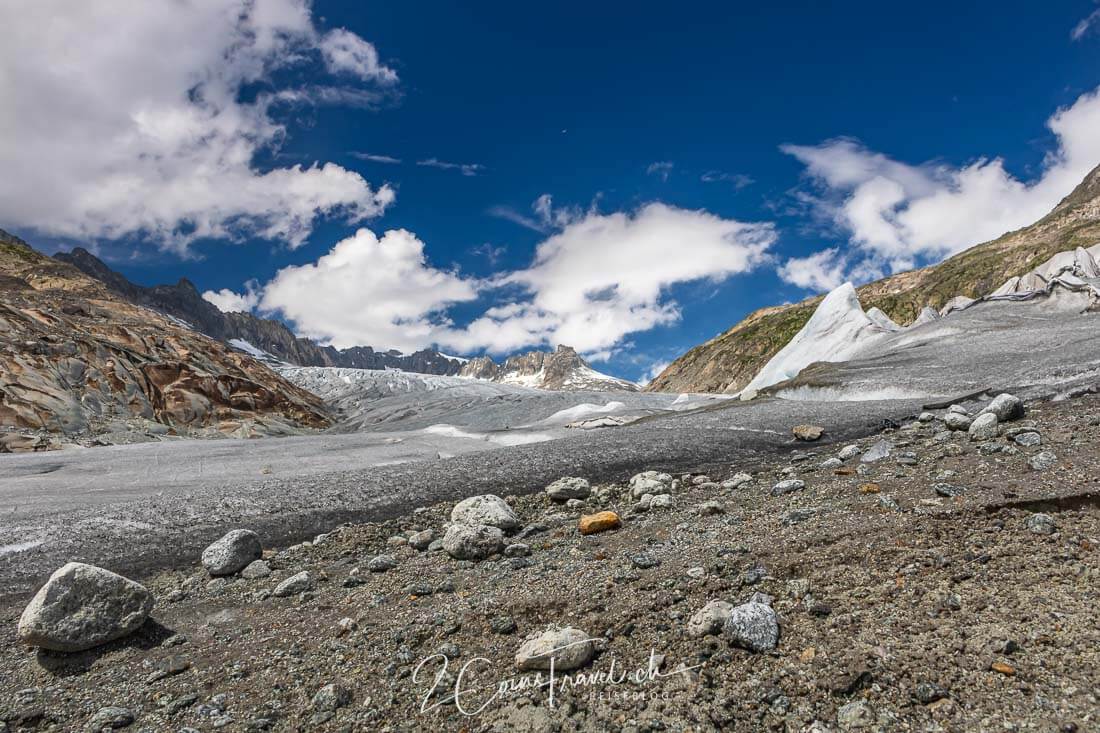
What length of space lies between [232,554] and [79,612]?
2829 millimetres

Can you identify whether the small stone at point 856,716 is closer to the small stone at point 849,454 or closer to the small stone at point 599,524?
the small stone at point 599,524

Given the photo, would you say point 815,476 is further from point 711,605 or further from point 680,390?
point 680,390

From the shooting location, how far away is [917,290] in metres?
140

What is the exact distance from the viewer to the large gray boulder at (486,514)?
382 inches

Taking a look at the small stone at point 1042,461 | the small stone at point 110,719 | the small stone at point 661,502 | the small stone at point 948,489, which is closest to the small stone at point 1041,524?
the small stone at point 948,489

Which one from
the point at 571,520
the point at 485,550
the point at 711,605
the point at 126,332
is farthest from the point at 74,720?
the point at 126,332

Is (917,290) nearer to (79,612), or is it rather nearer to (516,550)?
(516,550)

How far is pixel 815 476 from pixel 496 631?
7853mm

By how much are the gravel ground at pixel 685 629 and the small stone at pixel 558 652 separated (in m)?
0.11

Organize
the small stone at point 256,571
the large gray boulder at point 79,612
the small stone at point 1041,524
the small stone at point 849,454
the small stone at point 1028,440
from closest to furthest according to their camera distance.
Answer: the small stone at point 1041,524, the large gray boulder at point 79,612, the small stone at point 256,571, the small stone at point 1028,440, the small stone at point 849,454

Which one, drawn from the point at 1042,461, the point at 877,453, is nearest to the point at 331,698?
the point at 1042,461

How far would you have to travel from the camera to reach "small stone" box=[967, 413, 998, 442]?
427 inches

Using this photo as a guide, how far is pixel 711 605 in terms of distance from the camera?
16.9 feet

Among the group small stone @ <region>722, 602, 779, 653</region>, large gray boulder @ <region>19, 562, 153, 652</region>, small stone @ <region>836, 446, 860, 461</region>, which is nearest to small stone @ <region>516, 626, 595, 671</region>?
small stone @ <region>722, 602, 779, 653</region>
